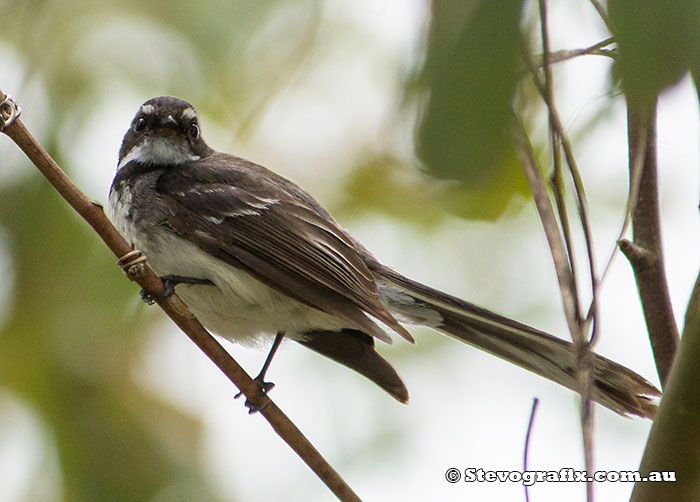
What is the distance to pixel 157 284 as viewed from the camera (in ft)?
9.25

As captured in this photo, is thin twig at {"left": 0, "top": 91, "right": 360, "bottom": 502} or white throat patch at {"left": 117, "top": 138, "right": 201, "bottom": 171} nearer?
thin twig at {"left": 0, "top": 91, "right": 360, "bottom": 502}

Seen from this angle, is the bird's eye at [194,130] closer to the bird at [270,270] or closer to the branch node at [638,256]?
the bird at [270,270]

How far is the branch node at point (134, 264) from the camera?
2.63 metres

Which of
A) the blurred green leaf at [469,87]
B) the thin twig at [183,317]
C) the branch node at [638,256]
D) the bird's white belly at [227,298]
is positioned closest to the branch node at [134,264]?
the thin twig at [183,317]

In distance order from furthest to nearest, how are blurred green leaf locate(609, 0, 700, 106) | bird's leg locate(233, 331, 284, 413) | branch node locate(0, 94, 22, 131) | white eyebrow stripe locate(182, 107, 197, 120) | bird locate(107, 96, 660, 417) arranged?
1. white eyebrow stripe locate(182, 107, 197, 120)
2. bird's leg locate(233, 331, 284, 413)
3. bird locate(107, 96, 660, 417)
4. branch node locate(0, 94, 22, 131)
5. blurred green leaf locate(609, 0, 700, 106)

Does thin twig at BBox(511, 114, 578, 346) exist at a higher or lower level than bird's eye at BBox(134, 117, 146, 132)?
lower

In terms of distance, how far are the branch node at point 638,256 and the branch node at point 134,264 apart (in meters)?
1.47

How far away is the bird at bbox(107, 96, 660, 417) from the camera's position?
11.2ft

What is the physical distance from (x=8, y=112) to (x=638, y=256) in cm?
184

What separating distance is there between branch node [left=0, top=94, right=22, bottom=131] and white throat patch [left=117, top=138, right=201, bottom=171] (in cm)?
155

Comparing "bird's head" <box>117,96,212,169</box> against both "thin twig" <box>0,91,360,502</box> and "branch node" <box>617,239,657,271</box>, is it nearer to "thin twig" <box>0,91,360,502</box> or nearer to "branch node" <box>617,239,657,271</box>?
"thin twig" <box>0,91,360,502</box>

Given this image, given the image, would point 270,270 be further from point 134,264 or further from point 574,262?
point 574,262

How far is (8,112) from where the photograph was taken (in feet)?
8.01

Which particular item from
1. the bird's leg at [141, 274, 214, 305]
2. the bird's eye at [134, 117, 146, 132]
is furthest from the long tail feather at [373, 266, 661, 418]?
the bird's eye at [134, 117, 146, 132]
